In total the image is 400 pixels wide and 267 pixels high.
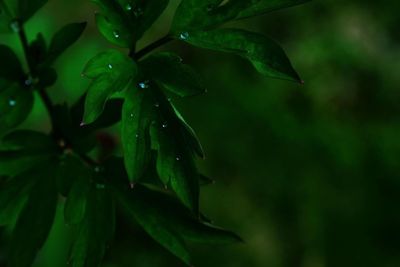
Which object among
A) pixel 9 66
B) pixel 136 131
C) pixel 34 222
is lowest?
pixel 34 222

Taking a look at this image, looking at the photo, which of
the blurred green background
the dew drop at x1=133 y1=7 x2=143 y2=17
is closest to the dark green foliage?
the dew drop at x1=133 y1=7 x2=143 y2=17

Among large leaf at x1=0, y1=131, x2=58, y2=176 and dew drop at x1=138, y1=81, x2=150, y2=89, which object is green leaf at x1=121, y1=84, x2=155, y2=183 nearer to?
dew drop at x1=138, y1=81, x2=150, y2=89

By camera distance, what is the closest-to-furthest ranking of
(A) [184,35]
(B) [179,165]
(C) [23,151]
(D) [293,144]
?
1. (B) [179,165]
2. (A) [184,35]
3. (C) [23,151]
4. (D) [293,144]

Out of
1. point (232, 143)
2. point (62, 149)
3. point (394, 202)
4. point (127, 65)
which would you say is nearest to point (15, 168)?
point (62, 149)

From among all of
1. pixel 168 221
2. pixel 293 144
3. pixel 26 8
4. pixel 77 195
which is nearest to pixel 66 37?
pixel 26 8

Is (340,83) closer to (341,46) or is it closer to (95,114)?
(341,46)

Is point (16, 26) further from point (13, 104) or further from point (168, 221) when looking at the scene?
point (168, 221)

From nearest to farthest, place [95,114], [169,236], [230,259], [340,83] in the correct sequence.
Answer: [95,114]
[169,236]
[230,259]
[340,83]
